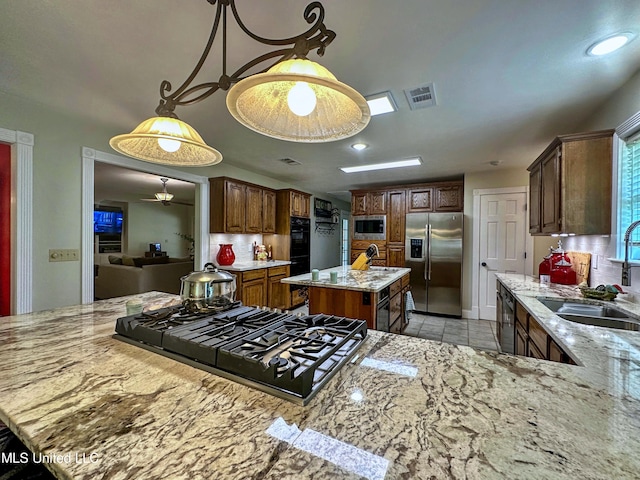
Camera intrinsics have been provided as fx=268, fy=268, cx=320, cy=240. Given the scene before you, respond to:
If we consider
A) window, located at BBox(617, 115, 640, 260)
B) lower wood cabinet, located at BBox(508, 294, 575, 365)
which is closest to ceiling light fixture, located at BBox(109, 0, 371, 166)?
lower wood cabinet, located at BBox(508, 294, 575, 365)

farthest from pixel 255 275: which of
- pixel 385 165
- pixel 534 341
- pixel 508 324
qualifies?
pixel 534 341

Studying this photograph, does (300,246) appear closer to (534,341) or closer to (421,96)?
(421,96)

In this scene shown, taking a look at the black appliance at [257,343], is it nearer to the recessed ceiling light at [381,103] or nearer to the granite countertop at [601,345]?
the granite countertop at [601,345]

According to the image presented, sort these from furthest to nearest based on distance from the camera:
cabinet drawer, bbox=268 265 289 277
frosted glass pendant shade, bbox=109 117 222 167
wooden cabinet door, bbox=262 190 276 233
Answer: wooden cabinet door, bbox=262 190 276 233, cabinet drawer, bbox=268 265 289 277, frosted glass pendant shade, bbox=109 117 222 167

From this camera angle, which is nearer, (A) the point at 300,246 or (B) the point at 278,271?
(B) the point at 278,271

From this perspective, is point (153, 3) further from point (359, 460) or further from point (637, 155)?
point (637, 155)

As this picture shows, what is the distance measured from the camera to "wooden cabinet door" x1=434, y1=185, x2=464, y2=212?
15.1 feet

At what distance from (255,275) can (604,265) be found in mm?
3838

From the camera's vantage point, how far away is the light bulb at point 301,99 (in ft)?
3.05

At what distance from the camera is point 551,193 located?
2410 millimetres

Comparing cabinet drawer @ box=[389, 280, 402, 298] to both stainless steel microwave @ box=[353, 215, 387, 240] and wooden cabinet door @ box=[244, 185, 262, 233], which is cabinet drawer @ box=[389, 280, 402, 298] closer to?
stainless steel microwave @ box=[353, 215, 387, 240]

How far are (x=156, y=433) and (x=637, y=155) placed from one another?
3033mm

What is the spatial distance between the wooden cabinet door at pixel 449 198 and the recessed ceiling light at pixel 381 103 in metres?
2.81

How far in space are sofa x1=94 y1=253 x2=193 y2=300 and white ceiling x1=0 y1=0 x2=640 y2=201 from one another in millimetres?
2924
